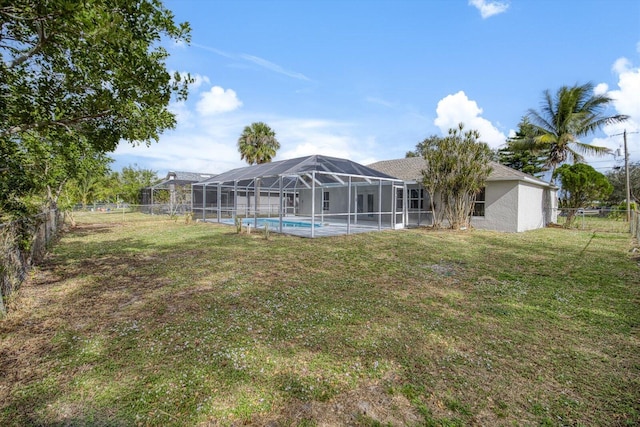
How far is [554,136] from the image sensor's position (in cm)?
2036

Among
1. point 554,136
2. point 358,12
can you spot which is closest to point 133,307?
point 358,12

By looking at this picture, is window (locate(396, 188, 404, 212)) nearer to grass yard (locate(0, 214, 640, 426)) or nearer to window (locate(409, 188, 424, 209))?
window (locate(409, 188, 424, 209))

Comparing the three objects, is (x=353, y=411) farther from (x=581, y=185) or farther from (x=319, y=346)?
(x=581, y=185)

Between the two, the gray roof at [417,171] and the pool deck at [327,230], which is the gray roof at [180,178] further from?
the gray roof at [417,171]

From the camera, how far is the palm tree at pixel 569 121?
1988cm

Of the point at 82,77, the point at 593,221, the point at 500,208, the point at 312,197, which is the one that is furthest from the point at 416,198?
the point at 82,77

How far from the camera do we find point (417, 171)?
17.5 m

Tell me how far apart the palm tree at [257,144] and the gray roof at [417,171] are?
1008cm

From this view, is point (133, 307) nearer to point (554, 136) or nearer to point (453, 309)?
point (453, 309)

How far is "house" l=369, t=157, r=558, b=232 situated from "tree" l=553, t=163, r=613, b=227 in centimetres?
97

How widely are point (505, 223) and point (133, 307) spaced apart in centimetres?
1562

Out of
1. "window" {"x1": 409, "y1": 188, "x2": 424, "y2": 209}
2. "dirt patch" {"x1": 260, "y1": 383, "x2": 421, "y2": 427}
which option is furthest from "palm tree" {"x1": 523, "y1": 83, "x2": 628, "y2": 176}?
"dirt patch" {"x1": 260, "y1": 383, "x2": 421, "y2": 427}

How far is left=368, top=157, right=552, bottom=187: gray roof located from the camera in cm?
1455

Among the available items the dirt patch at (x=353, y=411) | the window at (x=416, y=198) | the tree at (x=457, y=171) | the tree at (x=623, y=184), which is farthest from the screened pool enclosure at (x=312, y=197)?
the tree at (x=623, y=184)
